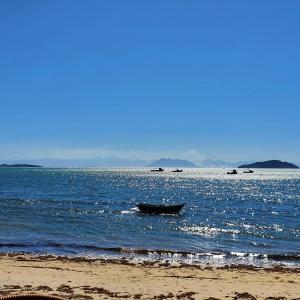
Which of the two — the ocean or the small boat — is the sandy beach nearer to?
the ocean

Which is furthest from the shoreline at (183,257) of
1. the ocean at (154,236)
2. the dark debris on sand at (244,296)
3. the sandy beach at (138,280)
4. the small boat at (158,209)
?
the small boat at (158,209)

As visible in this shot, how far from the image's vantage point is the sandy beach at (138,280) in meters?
16.5

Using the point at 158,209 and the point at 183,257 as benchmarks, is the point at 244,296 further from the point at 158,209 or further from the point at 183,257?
the point at 158,209

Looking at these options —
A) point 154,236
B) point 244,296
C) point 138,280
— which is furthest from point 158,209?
point 244,296

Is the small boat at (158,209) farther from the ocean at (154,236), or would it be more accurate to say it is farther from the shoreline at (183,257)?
the shoreline at (183,257)

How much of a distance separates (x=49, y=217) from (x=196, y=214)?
63.2 ft

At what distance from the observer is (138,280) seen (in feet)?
61.9

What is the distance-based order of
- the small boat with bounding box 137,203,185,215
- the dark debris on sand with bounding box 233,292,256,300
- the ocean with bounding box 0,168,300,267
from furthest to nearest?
the small boat with bounding box 137,203,185,215 < the ocean with bounding box 0,168,300,267 < the dark debris on sand with bounding box 233,292,256,300

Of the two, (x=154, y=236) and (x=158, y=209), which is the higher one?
(x=158, y=209)

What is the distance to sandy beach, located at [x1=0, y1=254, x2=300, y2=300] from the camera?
1650cm

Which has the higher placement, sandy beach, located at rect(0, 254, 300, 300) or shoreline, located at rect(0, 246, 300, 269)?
sandy beach, located at rect(0, 254, 300, 300)

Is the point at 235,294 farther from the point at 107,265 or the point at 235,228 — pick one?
the point at 235,228

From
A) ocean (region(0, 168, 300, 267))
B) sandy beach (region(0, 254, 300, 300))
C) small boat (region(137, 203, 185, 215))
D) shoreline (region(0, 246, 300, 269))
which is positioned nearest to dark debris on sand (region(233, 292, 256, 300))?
sandy beach (region(0, 254, 300, 300))

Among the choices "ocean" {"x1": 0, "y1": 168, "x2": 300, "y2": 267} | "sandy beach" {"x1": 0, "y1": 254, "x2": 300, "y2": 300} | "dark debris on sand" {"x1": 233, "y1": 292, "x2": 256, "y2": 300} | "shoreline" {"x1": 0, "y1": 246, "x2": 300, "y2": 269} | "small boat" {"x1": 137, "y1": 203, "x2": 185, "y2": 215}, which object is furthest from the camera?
"small boat" {"x1": 137, "y1": 203, "x2": 185, "y2": 215}
